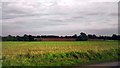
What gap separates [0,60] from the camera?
22.4 meters

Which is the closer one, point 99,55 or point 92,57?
point 92,57

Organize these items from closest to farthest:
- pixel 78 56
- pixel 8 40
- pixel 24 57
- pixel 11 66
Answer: pixel 11 66, pixel 24 57, pixel 78 56, pixel 8 40

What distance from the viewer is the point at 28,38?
50.2 metres

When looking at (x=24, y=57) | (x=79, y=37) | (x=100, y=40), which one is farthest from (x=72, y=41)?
(x=24, y=57)

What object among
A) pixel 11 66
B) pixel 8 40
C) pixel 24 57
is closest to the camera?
pixel 11 66

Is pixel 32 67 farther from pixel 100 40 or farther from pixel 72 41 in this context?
pixel 100 40

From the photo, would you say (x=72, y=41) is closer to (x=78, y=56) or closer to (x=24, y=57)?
(x=78, y=56)

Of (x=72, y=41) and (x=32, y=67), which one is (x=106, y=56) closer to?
(x=32, y=67)

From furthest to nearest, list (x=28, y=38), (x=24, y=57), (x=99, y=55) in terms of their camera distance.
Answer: (x=28, y=38) → (x=99, y=55) → (x=24, y=57)

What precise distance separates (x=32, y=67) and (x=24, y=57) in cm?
516

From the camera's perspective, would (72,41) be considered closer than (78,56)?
No

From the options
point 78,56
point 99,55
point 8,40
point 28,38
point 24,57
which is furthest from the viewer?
point 8,40

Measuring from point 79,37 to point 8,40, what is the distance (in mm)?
14969

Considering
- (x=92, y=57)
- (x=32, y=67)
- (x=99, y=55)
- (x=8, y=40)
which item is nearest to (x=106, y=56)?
(x=99, y=55)
